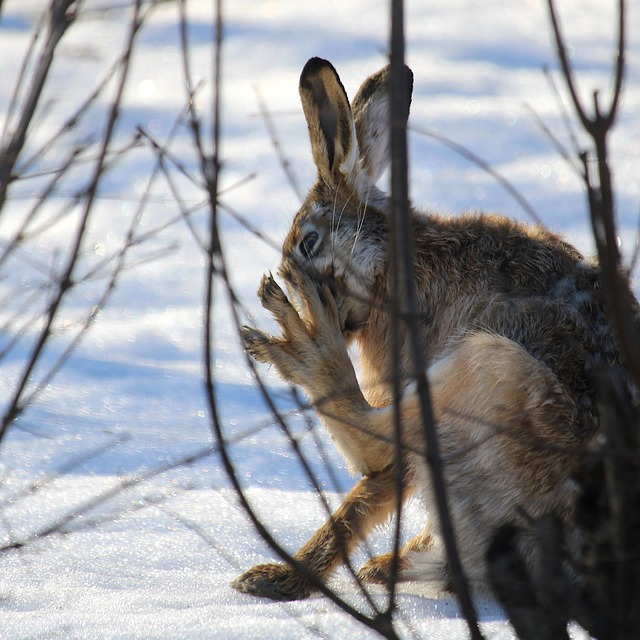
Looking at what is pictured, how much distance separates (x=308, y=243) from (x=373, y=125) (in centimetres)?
53

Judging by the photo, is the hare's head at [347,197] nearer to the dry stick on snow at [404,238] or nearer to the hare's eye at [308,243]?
the hare's eye at [308,243]

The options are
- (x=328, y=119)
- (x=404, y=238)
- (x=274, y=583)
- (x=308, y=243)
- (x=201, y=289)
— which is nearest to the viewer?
(x=404, y=238)

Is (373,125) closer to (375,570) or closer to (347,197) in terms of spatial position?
(347,197)

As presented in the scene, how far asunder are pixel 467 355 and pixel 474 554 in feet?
1.94

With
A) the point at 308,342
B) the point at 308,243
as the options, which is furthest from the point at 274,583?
the point at 308,243

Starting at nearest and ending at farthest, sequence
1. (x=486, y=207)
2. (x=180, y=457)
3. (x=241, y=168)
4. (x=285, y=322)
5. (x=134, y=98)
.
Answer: (x=285, y=322) < (x=180, y=457) < (x=486, y=207) < (x=241, y=168) < (x=134, y=98)

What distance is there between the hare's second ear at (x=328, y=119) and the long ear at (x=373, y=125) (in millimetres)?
196

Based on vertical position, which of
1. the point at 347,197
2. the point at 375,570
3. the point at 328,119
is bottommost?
the point at 375,570

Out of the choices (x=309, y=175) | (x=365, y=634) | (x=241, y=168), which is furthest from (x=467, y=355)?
(x=241, y=168)

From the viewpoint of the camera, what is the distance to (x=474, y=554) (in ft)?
10.3

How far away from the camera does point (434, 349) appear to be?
3.51 metres

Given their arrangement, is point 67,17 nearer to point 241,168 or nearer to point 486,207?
point 486,207

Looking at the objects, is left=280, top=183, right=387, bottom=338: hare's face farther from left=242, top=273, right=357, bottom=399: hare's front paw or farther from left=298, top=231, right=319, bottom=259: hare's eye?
left=242, top=273, right=357, bottom=399: hare's front paw

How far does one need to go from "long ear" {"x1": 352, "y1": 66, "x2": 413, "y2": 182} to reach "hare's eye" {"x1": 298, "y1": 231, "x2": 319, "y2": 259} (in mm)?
363
